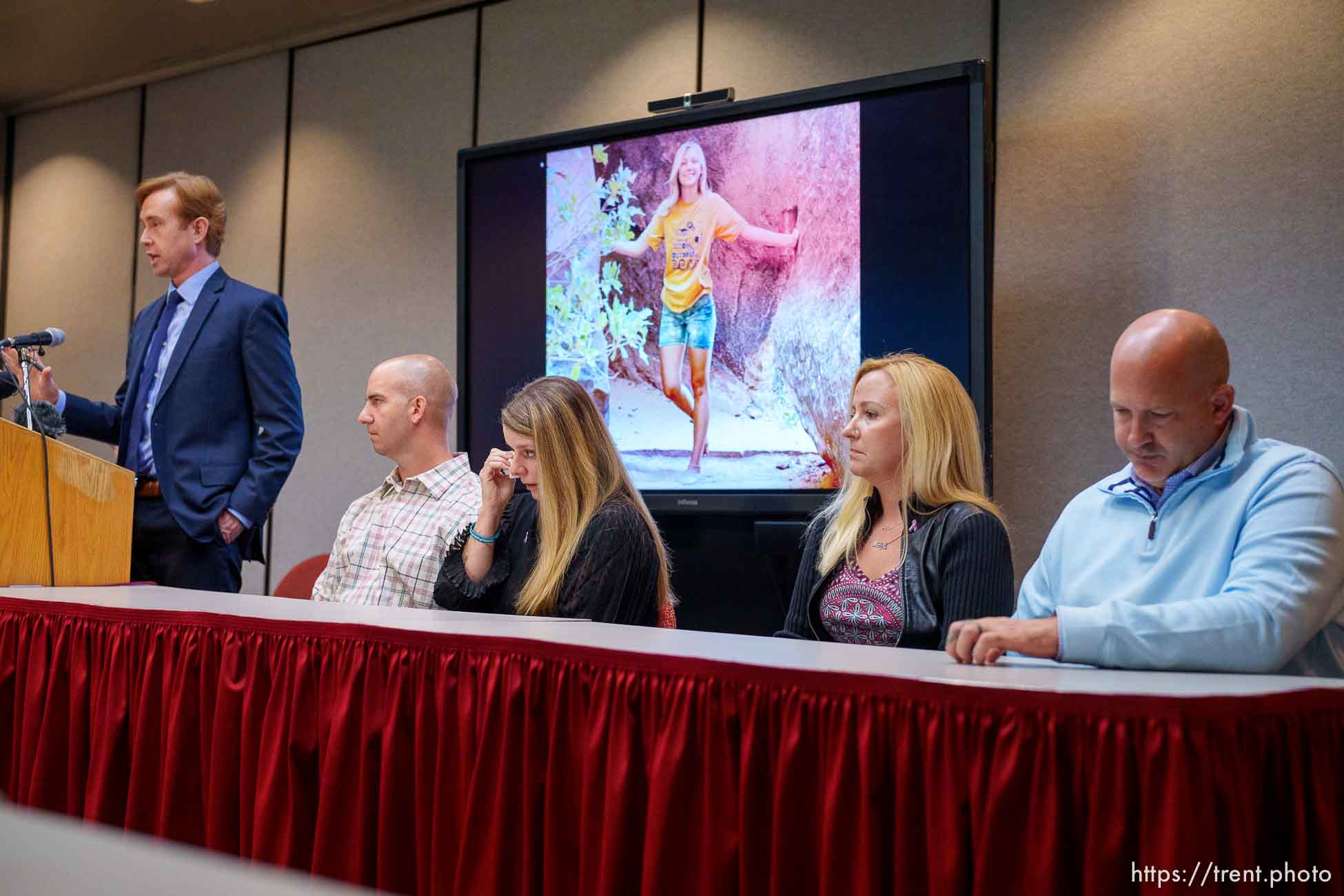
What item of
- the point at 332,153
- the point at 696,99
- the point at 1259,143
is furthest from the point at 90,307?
the point at 1259,143

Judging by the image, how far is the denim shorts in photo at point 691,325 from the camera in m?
3.72

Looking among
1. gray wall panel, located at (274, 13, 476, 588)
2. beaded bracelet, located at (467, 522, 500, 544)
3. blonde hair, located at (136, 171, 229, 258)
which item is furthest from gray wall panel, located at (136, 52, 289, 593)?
beaded bracelet, located at (467, 522, 500, 544)

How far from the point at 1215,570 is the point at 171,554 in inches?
96.7

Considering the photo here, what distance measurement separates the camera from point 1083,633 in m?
1.34

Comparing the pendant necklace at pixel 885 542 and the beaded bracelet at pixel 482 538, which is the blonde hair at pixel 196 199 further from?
the pendant necklace at pixel 885 542

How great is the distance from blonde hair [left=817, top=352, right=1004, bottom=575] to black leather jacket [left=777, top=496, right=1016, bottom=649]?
0.17 feet

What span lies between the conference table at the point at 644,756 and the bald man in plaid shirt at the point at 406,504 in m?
0.65

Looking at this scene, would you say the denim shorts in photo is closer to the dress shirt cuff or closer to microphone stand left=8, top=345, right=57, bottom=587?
microphone stand left=8, top=345, right=57, bottom=587

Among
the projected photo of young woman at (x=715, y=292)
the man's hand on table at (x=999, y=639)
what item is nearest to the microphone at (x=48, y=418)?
the projected photo of young woman at (x=715, y=292)

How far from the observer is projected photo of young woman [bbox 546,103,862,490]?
3.50 metres

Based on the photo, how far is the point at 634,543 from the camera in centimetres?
230

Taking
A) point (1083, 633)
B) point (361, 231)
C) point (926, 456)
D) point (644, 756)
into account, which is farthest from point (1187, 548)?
point (361, 231)

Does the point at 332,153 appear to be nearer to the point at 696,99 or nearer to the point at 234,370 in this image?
the point at 696,99

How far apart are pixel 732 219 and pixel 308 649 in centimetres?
240
